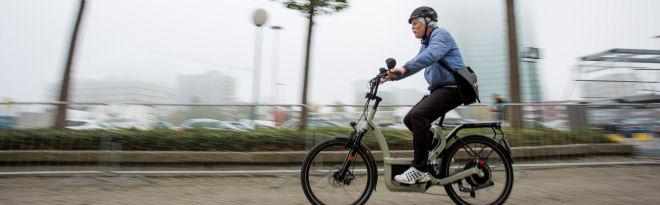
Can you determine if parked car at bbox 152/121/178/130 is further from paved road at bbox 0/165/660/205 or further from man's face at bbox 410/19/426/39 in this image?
man's face at bbox 410/19/426/39

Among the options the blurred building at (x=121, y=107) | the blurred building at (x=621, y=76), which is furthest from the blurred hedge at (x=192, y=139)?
the blurred building at (x=621, y=76)

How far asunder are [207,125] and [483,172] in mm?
4612

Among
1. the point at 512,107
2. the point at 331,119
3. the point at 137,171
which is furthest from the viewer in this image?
the point at 512,107

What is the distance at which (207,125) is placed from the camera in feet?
25.5

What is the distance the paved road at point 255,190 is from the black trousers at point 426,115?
0.36 m

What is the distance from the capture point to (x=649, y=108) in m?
8.34

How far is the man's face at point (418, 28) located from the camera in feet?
14.4

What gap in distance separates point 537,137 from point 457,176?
174 inches

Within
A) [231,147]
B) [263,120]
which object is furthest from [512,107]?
[231,147]

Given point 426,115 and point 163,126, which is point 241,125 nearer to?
point 163,126

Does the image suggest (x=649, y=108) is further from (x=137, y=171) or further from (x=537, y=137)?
(x=137, y=171)

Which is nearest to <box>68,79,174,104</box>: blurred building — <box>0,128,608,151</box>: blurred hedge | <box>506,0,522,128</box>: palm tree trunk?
<box>0,128,608,151</box>: blurred hedge

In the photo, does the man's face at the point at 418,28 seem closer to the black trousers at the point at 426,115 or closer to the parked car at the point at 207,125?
the black trousers at the point at 426,115

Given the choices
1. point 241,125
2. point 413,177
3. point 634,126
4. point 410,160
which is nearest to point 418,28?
point 410,160
